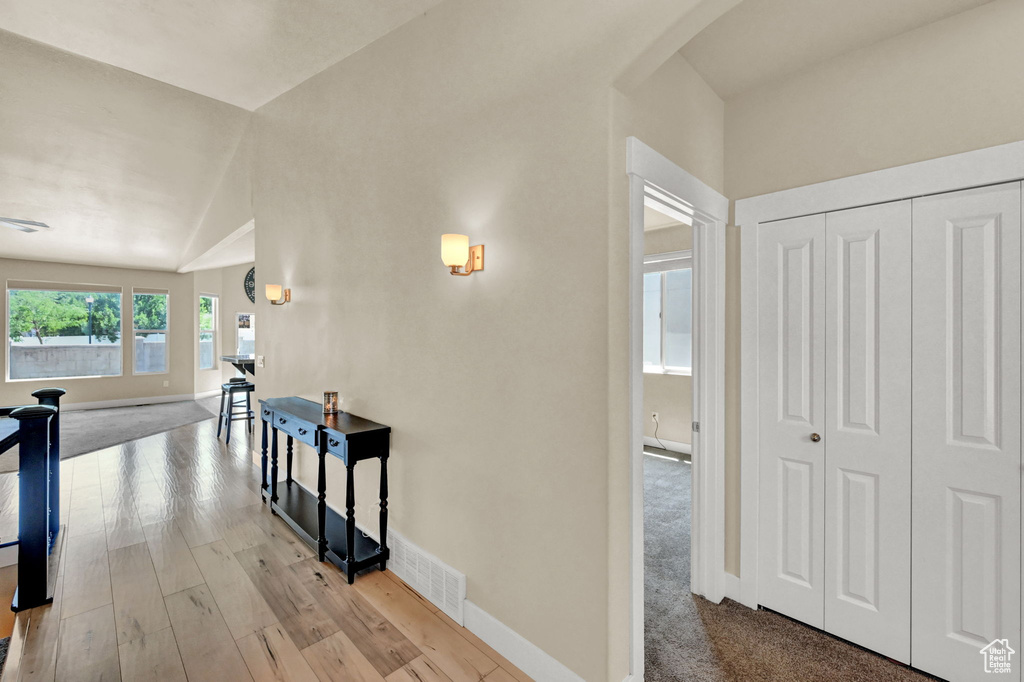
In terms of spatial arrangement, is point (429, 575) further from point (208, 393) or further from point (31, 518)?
point (208, 393)

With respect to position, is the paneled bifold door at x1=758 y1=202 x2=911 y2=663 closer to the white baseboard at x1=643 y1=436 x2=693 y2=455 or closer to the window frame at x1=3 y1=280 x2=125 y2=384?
the white baseboard at x1=643 y1=436 x2=693 y2=455

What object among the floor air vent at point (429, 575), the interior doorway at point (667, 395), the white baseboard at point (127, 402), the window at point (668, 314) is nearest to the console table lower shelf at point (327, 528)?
the floor air vent at point (429, 575)

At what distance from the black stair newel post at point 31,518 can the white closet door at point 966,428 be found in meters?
4.05

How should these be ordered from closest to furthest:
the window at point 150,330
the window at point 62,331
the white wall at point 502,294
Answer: the white wall at point 502,294 → the window at point 62,331 → the window at point 150,330

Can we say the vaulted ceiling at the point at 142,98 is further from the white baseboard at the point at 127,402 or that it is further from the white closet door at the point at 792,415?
the white baseboard at the point at 127,402

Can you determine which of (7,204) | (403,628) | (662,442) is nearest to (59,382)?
(7,204)

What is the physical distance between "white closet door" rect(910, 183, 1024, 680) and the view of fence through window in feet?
36.3

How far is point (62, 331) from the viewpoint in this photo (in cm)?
771

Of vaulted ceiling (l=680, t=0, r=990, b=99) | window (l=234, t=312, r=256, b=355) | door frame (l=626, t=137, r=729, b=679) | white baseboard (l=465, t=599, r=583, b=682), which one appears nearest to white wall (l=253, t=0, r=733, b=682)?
white baseboard (l=465, t=599, r=583, b=682)

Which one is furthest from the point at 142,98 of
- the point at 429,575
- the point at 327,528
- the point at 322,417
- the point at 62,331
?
the point at 62,331

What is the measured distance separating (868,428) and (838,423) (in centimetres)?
11

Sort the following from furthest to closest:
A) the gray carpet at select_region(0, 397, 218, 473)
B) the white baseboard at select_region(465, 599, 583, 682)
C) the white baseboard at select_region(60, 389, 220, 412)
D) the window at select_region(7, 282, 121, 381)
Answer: the white baseboard at select_region(60, 389, 220, 412), the window at select_region(7, 282, 121, 381), the gray carpet at select_region(0, 397, 218, 473), the white baseboard at select_region(465, 599, 583, 682)

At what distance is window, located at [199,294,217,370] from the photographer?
364 inches

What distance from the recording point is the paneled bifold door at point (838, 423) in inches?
73.9
